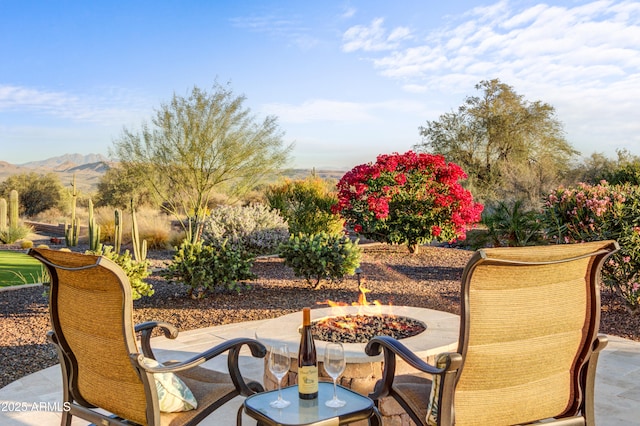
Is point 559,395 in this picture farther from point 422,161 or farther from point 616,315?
point 422,161

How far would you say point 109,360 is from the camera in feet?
7.72

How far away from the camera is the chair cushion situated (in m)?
2.35


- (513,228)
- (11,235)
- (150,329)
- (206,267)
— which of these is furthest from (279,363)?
(11,235)

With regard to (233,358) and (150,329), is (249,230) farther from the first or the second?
(233,358)

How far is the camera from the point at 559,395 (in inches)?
93.2

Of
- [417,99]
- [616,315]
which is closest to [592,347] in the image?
[616,315]

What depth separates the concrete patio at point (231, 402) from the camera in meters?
3.46

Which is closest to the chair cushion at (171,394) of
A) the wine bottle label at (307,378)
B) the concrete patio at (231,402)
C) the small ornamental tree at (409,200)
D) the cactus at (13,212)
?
the wine bottle label at (307,378)

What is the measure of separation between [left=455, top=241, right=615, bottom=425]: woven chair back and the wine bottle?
0.66 m

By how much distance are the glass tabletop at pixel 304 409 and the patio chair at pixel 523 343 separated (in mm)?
250

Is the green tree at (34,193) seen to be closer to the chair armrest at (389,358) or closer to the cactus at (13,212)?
the cactus at (13,212)

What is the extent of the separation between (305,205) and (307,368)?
11473 mm

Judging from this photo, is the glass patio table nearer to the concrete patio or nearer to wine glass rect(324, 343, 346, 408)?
wine glass rect(324, 343, 346, 408)

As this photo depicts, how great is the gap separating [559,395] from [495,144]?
27.4 meters
